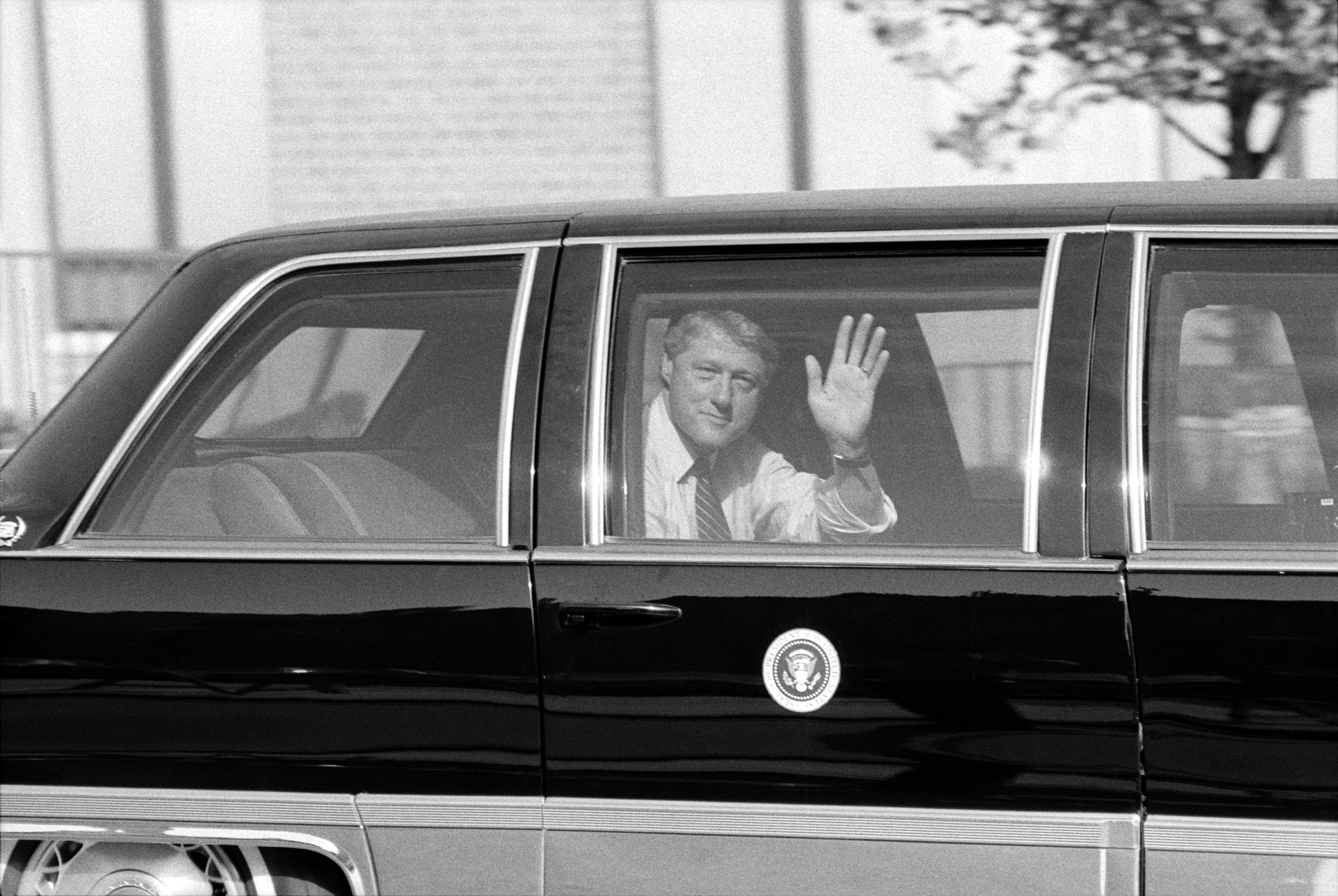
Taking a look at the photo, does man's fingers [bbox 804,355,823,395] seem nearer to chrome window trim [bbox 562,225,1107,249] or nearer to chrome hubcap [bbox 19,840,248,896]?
chrome window trim [bbox 562,225,1107,249]

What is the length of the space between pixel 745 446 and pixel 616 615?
1.37 feet

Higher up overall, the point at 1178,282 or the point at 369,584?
the point at 1178,282

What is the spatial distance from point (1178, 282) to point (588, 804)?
141 cm

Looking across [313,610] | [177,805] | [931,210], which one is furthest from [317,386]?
[931,210]

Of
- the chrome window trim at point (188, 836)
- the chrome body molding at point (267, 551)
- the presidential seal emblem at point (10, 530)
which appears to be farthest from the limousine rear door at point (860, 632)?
the presidential seal emblem at point (10, 530)

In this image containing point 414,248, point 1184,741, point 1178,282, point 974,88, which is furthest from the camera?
point 974,88

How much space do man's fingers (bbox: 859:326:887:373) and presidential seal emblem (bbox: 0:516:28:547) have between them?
5.28 ft

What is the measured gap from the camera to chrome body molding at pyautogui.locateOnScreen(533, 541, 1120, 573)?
2939mm

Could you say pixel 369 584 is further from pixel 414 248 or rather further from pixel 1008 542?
pixel 1008 542

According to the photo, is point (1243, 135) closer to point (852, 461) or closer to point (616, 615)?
point (852, 461)

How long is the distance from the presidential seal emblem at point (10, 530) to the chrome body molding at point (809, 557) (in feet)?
3.28

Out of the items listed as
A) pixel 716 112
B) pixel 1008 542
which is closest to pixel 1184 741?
pixel 1008 542

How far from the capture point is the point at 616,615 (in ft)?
9.97

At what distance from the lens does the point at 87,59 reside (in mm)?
A: 10086
